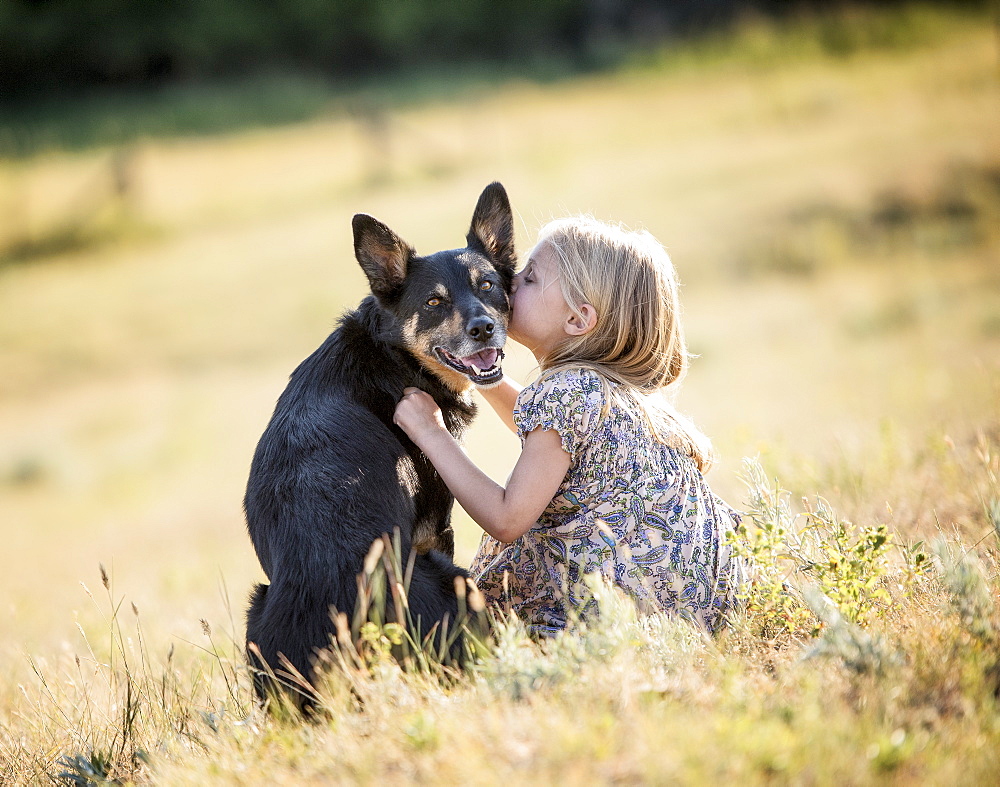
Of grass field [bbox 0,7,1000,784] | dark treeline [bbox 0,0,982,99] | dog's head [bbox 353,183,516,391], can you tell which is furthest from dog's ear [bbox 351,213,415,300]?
dark treeline [bbox 0,0,982,99]

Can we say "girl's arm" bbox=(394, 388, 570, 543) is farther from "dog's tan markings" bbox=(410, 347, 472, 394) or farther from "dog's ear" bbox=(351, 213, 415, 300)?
"dog's ear" bbox=(351, 213, 415, 300)

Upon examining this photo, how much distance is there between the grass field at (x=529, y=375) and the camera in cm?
231

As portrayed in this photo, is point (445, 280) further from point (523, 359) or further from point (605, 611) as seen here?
point (523, 359)

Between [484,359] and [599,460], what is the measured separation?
31.8 inches

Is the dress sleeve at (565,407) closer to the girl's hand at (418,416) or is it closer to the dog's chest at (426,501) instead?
the girl's hand at (418,416)

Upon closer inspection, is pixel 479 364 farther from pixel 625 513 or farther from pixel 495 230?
pixel 625 513

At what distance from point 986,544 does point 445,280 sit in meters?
2.52

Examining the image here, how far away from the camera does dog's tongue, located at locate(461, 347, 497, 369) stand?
376 cm

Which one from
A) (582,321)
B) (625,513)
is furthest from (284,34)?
(625,513)

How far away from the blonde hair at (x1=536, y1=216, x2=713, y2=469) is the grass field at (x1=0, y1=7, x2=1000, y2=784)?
474mm

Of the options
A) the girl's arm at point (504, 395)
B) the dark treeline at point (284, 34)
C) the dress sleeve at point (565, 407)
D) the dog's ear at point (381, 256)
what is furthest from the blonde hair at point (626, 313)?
the dark treeline at point (284, 34)

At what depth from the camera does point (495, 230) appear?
4.20 metres

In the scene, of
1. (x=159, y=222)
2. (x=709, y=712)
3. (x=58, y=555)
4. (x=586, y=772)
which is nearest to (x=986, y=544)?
(x=709, y=712)

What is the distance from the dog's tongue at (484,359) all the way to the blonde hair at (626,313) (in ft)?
0.99
